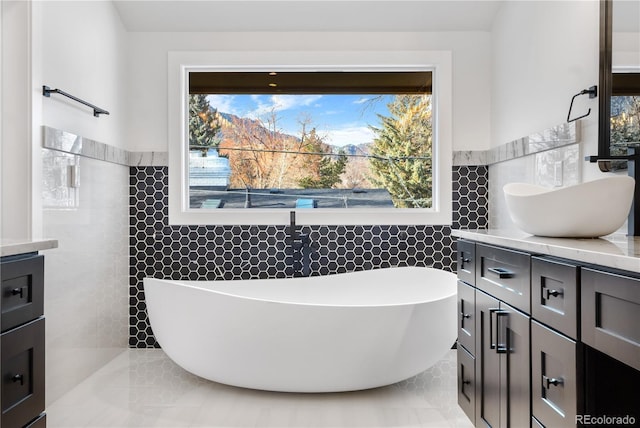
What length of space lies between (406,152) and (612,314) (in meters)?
3.09

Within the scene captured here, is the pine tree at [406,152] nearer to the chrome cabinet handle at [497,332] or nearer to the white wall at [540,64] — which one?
the white wall at [540,64]

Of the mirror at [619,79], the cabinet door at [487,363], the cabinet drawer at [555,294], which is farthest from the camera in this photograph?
the mirror at [619,79]

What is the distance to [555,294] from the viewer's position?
4.96 feet

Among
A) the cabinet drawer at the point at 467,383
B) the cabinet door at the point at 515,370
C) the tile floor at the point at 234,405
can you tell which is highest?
the cabinet door at the point at 515,370

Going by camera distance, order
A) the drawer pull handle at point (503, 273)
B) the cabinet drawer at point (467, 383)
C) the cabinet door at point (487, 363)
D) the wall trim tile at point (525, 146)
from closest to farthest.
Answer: the drawer pull handle at point (503, 273) < the cabinet door at point (487, 363) < the cabinet drawer at point (467, 383) < the wall trim tile at point (525, 146)

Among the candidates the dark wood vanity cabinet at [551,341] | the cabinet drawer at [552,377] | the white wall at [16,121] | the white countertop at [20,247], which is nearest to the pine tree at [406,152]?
the dark wood vanity cabinet at [551,341]

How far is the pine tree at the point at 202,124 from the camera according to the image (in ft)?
13.8

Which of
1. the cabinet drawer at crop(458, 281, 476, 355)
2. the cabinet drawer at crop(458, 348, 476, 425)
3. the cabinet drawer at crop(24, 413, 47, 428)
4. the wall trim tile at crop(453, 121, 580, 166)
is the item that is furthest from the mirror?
the cabinet drawer at crop(24, 413, 47, 428)

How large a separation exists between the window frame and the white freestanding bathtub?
1.06 m

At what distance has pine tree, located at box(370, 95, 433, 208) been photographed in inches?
165

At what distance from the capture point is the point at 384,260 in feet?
13.3

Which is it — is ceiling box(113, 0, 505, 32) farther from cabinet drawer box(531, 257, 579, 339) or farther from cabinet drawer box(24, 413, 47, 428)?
cabinet drawer box(24, 413, 47, 428)

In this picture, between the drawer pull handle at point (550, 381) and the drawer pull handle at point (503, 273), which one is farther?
the drawer pull handle at point (503, 273)

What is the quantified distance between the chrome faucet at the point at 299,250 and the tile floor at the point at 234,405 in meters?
1.06
